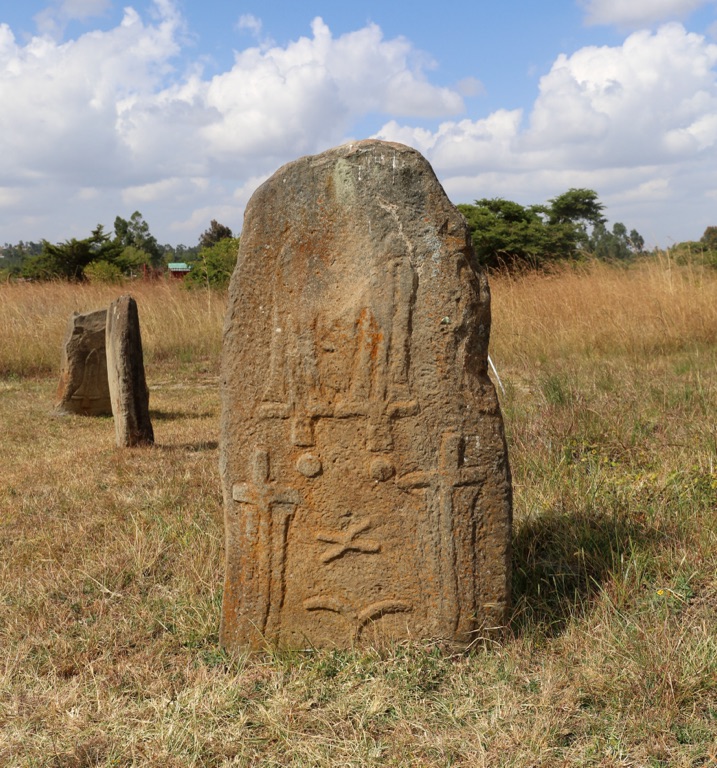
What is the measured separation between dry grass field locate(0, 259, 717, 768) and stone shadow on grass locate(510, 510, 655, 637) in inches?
0.4

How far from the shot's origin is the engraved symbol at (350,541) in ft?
8.78

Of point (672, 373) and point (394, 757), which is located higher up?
point (672, 373)

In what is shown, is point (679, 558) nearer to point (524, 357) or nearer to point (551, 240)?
point (524, 357)

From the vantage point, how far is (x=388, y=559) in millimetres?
2684

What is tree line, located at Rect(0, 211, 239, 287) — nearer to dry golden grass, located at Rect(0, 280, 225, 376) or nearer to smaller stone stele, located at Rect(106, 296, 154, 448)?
dry golden grass, located at Rect(0, 280, 225, 376)

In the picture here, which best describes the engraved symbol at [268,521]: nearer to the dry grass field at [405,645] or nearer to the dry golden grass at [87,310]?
the dry grass field at [405,645]

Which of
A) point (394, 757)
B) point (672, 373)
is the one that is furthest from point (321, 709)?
point (672, 373)

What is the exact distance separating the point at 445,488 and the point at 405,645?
532 millimetres

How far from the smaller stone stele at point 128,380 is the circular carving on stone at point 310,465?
134 inches

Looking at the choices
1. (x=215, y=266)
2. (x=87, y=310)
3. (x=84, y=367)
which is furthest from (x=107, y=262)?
(x=84, y=367)

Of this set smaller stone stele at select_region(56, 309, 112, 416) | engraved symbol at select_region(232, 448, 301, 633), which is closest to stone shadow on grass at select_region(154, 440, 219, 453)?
smaller stone stele at select_region(56, 309, 112, 416)

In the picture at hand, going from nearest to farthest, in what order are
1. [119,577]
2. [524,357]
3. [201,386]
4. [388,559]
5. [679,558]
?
[388,559]
[679,558]
[119,577]
[524,357]
[201,386]

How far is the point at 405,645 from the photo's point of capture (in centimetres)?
269

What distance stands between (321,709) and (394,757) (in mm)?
306
